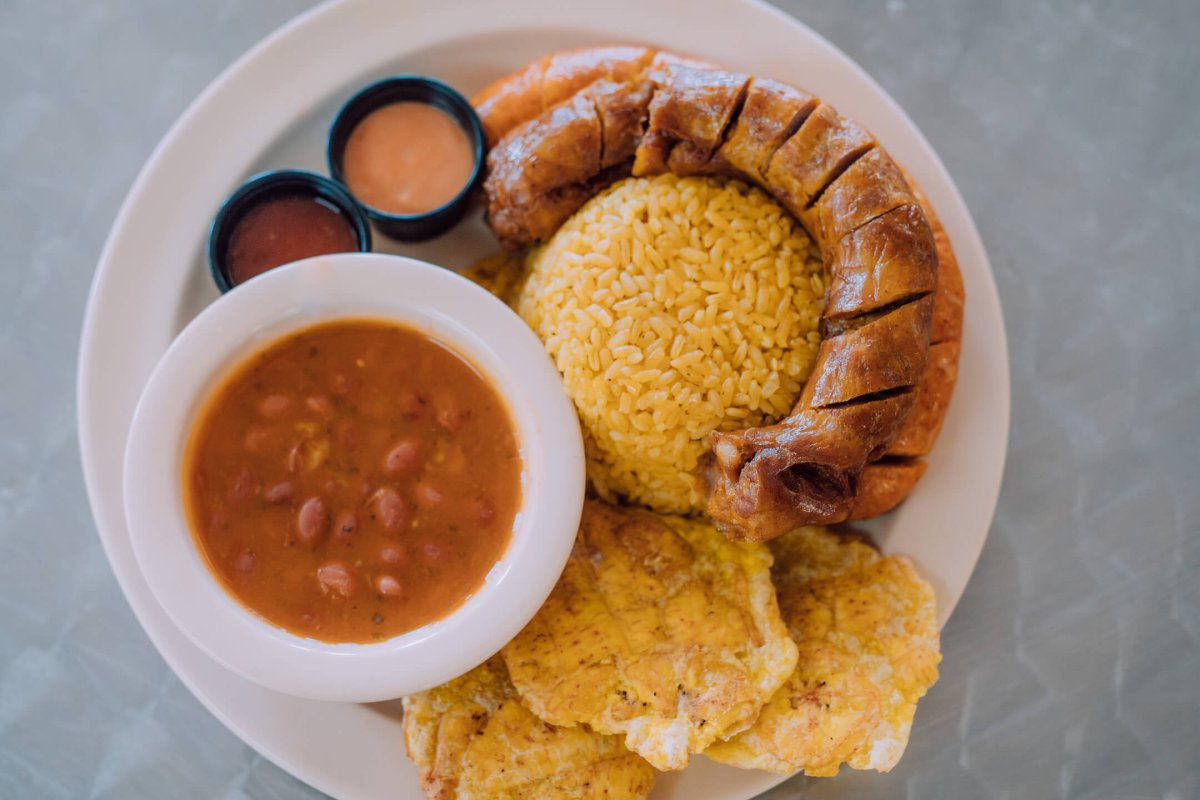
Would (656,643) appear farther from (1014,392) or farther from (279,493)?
(1014,392)

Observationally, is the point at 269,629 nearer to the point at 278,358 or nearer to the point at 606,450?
the point at 278,358

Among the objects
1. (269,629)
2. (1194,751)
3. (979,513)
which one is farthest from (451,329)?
(1194,751)

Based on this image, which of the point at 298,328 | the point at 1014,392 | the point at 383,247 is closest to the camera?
the point at 298,328

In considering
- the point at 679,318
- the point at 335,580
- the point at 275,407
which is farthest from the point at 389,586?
the point at 679,318

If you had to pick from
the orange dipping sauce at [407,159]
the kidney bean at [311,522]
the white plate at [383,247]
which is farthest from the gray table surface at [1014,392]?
the kidney bean at [311,522]

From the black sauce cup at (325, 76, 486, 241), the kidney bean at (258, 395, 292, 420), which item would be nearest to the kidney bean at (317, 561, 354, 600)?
the kidney bean at (258, 395, 292, 420)

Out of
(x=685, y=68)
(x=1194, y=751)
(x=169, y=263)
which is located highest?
(x=685, y=68)

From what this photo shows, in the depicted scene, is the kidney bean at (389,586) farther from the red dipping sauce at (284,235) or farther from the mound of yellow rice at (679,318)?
the red dipping sauce at (284,235)
